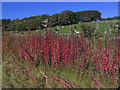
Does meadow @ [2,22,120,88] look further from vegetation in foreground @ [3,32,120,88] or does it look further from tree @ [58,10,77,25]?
tree @ [58,10,77,25]

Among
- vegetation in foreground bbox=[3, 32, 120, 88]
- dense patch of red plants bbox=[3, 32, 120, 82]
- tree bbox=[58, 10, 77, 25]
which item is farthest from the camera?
tree bbox=[58, 10, 77, 25]

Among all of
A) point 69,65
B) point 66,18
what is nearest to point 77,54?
point 69,65

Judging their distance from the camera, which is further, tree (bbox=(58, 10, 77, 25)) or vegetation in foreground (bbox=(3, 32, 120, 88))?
tree (bbox=(58, 10, 77, 25))

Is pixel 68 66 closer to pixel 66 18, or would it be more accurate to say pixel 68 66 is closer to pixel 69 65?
pixel 69 65

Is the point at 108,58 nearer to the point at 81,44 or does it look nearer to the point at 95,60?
the point at 95,60

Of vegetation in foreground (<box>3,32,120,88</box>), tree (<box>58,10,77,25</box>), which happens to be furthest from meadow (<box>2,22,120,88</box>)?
tree (<box>58,10,77,25</box>)

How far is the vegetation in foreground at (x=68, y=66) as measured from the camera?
3.55m

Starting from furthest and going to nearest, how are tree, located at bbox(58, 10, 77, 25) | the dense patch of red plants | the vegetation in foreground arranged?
tree, located at bbox(58, 10, 77, 25) < the dense patch of red plants < the vegetation in foreground

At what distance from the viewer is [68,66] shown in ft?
14.2

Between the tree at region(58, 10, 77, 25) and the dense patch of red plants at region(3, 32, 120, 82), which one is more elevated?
the tree at region(58, 10, 77, 25)

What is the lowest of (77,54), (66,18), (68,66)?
(68,66)

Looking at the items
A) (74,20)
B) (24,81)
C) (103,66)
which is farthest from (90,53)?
(74,20)

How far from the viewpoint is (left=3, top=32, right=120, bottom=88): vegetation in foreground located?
11.6 feet

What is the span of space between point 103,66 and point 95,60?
0.31 metres
